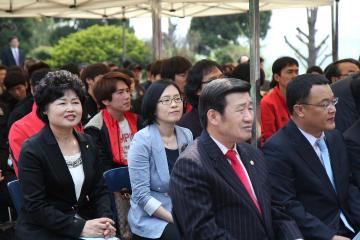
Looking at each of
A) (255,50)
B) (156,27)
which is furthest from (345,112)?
(156,27)

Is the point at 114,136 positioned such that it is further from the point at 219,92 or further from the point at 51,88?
the point at 219,92

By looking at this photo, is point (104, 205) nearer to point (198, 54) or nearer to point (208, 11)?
point (208, 11)

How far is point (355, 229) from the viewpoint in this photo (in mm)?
3703

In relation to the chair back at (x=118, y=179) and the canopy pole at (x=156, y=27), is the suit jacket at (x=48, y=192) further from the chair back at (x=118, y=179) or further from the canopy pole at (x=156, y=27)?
the canopy pole at (x=156, y=27)

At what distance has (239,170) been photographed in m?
3.09

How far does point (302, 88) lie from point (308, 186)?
581 mm

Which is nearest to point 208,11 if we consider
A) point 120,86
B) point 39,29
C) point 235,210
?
point 120,86

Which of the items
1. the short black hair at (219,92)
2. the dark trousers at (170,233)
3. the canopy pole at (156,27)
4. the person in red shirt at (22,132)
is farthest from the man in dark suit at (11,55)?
the short black hair at (219,92)

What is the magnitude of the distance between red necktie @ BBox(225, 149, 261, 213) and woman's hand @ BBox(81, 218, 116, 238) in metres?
1.06

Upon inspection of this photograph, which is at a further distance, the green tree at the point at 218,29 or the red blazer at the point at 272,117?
the green tree at the point at 218,29

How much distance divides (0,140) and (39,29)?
95.5 feet

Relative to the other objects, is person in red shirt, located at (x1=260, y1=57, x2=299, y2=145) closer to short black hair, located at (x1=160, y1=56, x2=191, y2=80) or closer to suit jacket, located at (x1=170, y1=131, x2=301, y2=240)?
short black hair, located at (x1=160, y1=56, x2=191, y2=80)

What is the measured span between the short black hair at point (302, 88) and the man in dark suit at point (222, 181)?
2.40 feet

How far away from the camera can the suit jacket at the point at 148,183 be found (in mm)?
4023
